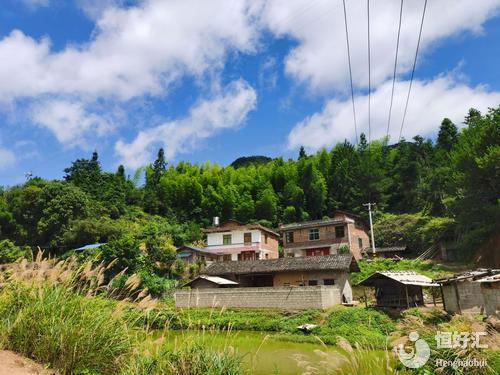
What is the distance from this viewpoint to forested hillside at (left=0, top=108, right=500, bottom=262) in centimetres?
2808

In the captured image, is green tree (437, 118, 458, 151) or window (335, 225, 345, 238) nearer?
window (335, 225, 345, 238)

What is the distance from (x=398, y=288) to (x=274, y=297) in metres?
6.43

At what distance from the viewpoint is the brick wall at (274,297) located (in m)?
20.0

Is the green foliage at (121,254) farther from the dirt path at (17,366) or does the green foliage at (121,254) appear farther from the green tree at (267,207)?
the green tree at (267,207)

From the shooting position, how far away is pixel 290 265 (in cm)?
2436

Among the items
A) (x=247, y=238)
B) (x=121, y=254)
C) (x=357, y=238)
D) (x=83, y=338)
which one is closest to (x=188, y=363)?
(x=83, y=338)

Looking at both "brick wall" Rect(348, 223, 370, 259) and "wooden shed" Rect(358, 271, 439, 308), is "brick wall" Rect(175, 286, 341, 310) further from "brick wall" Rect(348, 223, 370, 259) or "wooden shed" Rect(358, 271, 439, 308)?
"brick wall" Rect(348, 223, 370, 259)

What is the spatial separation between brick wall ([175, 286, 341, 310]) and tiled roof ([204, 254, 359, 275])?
1.84m

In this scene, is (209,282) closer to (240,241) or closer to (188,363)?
(240,241)

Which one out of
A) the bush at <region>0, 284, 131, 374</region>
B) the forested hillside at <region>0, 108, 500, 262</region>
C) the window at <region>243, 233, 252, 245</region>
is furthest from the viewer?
the window at <region>243, 233, 252, 245</region>

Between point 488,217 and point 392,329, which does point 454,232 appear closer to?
point 488,217

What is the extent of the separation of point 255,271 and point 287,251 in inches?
423

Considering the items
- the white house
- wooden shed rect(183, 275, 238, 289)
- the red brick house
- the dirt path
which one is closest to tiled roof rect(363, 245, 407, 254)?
the red brick house

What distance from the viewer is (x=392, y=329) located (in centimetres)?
1545
